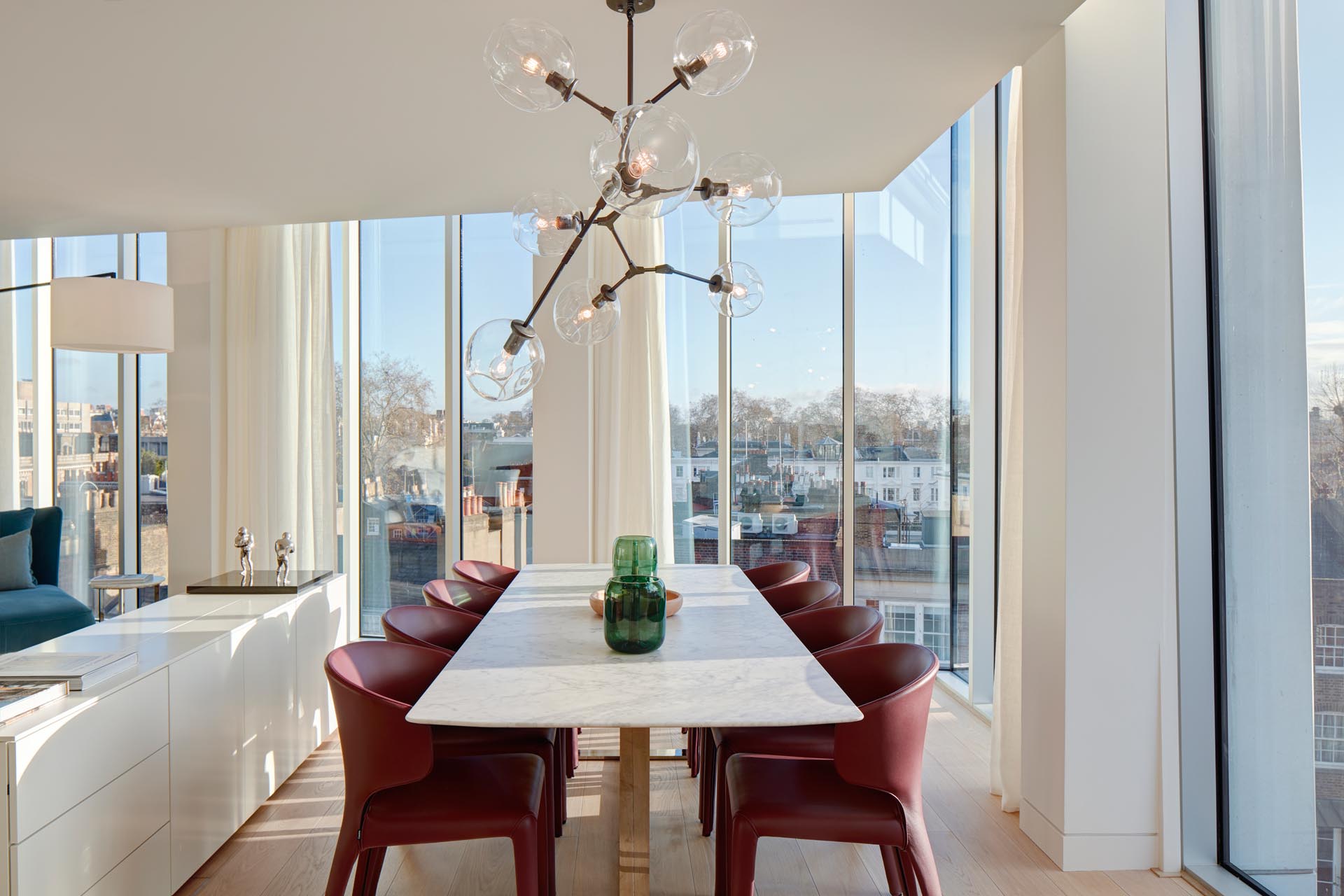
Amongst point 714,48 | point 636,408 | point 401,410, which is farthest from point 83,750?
point 401,410

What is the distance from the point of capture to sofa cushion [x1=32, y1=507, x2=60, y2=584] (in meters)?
4.92

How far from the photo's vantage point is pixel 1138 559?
2.66m

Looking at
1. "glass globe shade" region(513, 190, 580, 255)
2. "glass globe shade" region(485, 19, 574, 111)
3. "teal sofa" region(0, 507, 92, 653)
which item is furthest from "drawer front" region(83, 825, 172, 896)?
"teal sofa" region(0, 507, 92, 653)

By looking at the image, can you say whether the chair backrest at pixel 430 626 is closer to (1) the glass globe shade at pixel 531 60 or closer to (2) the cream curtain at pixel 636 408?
(1) the glass globe shade at pixel 531 60

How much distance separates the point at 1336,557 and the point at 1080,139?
1.48 m

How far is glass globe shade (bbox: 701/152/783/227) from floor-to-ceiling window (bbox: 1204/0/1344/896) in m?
1.48

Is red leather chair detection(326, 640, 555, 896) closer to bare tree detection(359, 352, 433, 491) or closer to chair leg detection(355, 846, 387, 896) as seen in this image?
chair leg detection(355, 846, 387, 896)

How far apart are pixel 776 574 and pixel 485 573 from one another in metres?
1.39

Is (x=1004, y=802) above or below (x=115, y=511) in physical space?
below

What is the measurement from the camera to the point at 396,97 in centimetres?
310

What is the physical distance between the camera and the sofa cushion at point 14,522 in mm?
4875

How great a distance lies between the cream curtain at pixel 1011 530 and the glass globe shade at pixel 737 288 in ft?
3.37

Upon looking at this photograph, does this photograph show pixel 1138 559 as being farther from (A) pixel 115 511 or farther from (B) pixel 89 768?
(A) pixel 115 511

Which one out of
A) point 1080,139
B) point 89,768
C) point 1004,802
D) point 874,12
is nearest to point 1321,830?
point 1004,802
